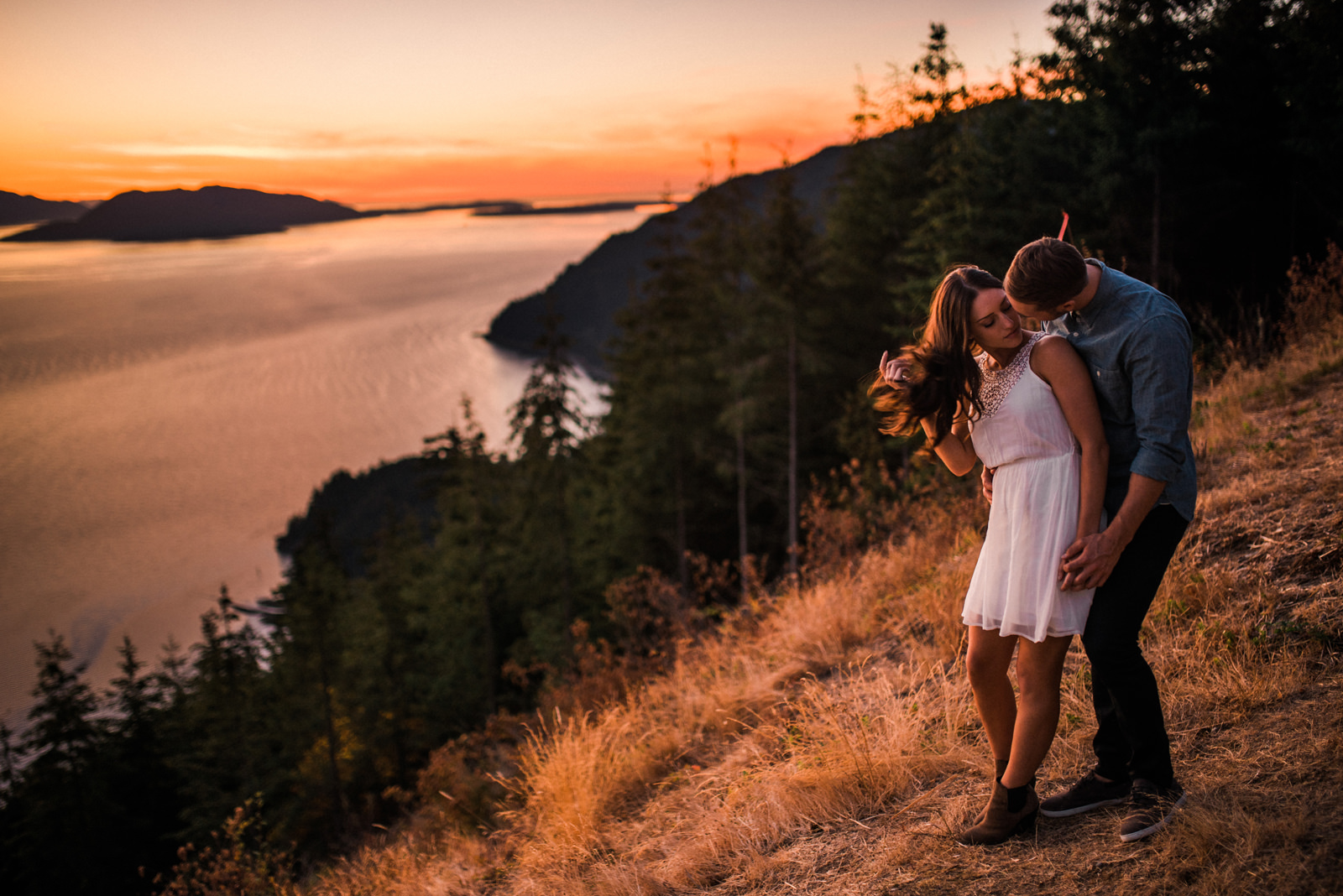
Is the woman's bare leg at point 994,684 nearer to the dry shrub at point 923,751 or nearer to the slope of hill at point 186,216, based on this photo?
the dry shrub at point 923,751

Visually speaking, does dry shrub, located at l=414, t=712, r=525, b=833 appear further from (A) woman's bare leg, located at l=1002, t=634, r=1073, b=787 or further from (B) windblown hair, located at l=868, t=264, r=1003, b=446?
(B) windblown hair, located at l=868, t=264, r=1003, b=446

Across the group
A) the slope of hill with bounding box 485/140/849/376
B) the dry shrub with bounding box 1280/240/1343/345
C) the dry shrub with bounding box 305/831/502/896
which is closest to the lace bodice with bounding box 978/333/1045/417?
the dry shrub with bounding box 305/831/502/896

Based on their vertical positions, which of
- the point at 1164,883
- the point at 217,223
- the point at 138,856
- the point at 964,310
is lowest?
the point at 138,856

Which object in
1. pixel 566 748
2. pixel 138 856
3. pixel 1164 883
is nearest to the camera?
pixel 1164 883

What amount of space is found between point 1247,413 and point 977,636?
191 inches

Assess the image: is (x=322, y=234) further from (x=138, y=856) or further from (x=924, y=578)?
(x=924, y=578)

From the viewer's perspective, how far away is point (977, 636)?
2.20 metres

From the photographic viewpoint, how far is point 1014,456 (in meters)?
2.08

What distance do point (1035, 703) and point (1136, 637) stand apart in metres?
0.38

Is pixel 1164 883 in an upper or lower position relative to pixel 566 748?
upper

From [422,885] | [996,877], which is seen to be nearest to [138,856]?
[422,885]

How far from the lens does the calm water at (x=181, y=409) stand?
5194 cm

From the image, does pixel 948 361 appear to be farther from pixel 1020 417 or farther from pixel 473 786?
pixel 473 786

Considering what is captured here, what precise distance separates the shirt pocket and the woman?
0.07 meters
